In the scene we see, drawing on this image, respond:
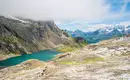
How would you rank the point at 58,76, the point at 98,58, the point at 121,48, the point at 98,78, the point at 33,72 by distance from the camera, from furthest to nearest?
the point at 121,48 < the point at 98,58 < the point at 33,72 < the point at 58,76 < the point at 98,78

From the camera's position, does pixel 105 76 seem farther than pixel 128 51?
No

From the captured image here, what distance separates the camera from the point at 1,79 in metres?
81.1

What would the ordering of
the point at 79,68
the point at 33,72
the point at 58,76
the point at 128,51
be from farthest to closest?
the point at 128,51 → the point at 33,72 → the point at 79,68 → the point at 58,76

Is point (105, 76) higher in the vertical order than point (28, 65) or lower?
lower

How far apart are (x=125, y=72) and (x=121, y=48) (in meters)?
49.9

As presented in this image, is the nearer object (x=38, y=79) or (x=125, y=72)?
(x=125, y=72)

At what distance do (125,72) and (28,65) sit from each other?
Answer: 4742 cm

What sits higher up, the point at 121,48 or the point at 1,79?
the point at 121,48

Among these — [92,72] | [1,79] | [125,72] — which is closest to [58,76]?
[92,72]

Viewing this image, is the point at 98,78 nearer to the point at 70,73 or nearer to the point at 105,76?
the point at 105,76

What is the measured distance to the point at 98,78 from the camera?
58312 millimetres

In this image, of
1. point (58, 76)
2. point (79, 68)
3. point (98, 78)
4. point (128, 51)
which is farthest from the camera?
point (128, 51)

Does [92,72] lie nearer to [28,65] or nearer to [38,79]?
[38,79]

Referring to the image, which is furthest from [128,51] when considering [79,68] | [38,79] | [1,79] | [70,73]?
[1,79]
